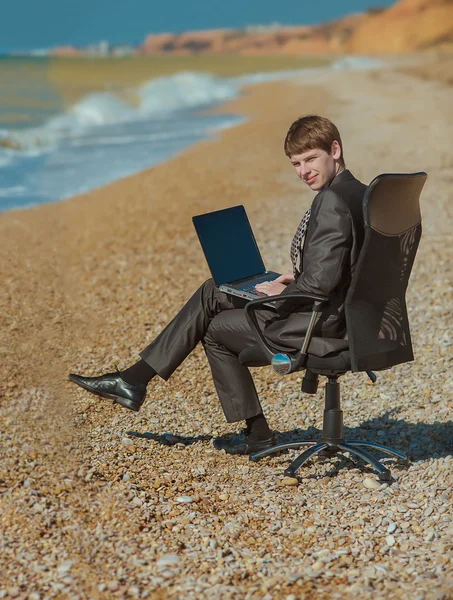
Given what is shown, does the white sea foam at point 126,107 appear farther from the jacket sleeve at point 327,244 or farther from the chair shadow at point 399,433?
the jacket sleeve at point 327,244

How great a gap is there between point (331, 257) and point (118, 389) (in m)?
1.40

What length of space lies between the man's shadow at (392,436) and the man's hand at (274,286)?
1075 millimetres

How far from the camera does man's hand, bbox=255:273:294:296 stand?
4.10 m

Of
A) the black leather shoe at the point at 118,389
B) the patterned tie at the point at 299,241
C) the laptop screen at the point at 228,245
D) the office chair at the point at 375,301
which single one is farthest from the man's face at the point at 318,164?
the black leather shoe at the point at 118,389

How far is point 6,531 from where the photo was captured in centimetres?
368

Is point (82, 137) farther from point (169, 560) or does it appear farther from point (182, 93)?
point (182, 93)

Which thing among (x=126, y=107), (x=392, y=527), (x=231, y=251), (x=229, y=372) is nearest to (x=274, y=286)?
(x=231, y=251)

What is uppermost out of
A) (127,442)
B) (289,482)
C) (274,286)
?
(274,286)

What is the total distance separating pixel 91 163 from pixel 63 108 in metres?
17.8

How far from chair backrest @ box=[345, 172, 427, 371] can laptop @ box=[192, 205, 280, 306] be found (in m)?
0.45

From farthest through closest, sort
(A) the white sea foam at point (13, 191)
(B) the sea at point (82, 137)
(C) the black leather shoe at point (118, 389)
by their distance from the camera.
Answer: (B) the sea at point (82, 137) → (A) the white sea foam at point (13, 191) → (C) the black leather shoe at point (118, 389)

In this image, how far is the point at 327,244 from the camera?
3787mm

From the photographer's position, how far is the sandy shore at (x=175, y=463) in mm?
3436

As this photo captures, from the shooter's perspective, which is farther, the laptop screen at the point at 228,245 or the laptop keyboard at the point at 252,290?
the laptop screen at the point at 228,245
